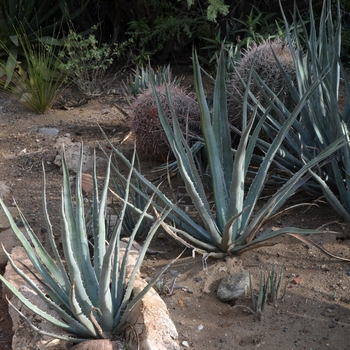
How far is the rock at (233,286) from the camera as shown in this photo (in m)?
2.68

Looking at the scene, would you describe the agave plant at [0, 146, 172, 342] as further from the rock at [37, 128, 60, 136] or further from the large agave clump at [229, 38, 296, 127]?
the rock at [37, 128, 60, 136]

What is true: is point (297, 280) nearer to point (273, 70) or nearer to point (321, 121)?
point (321, 121)

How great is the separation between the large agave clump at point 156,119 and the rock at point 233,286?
4.50 feet

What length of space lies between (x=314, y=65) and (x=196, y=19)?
278cm

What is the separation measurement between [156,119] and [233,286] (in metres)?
1.58

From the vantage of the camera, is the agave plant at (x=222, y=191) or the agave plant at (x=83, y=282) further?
the agave plant at (x=222, y=191)

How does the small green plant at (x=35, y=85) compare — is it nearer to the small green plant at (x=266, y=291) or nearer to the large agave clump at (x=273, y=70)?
the large agave clump at (x=273, y=70)

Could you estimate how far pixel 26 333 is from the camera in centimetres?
240

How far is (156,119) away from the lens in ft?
13.0

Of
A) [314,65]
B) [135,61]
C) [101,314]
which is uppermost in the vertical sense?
[314,65]

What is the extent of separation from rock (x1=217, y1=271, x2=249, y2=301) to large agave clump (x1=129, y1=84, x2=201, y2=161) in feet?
4.50

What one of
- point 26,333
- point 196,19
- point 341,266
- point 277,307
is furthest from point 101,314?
point 196,19

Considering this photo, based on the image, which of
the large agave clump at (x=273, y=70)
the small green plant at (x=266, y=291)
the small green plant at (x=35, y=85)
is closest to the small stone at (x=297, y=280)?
the small green plant at (x=266, y=291)

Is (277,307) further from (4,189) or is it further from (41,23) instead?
(41,23)
